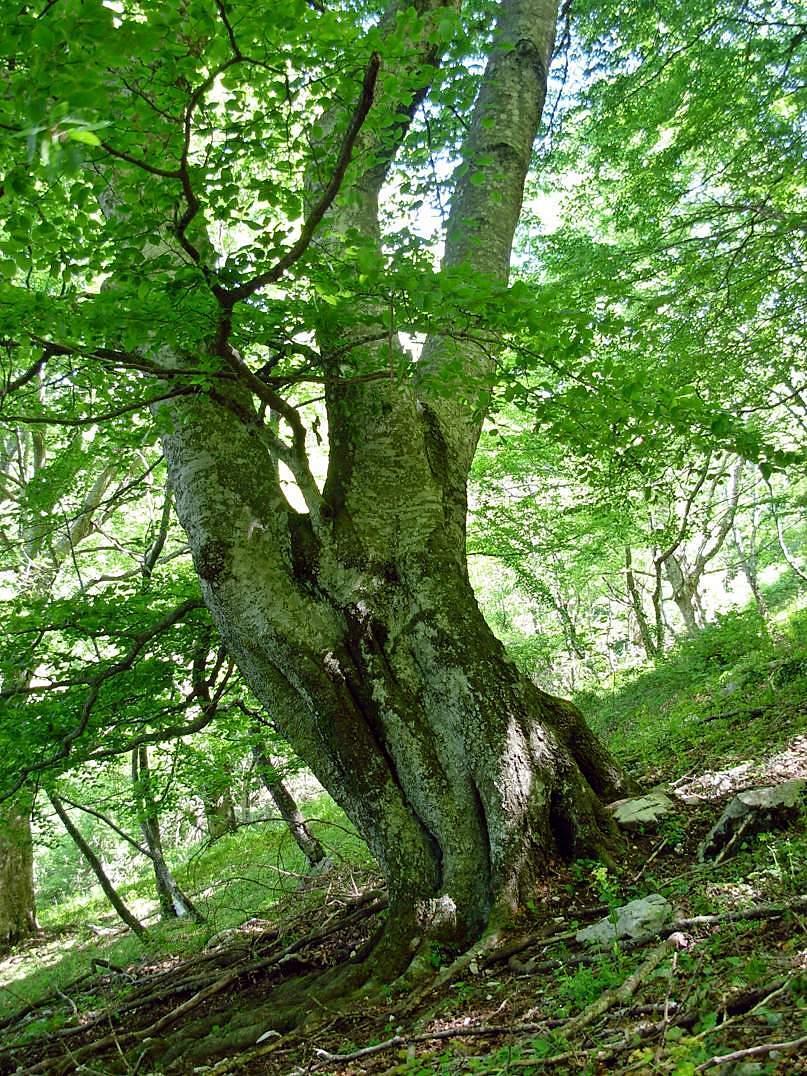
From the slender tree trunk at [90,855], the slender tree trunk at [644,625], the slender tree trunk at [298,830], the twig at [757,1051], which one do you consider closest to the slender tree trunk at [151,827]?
the slender tree trunk at [90,855]

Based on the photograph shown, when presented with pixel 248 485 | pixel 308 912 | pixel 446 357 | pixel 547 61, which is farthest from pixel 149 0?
pixel 308 912

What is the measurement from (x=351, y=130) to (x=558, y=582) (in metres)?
12.3

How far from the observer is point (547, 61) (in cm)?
598

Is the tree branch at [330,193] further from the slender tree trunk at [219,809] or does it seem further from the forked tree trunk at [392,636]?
the slender tree trunk at [219,809]

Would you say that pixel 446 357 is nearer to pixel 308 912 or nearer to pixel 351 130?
pixel 351 130

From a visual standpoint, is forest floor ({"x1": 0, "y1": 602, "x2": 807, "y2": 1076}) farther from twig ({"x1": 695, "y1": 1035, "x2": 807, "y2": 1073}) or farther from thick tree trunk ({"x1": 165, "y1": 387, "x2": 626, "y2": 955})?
thick tree trunk ({"x1": 165, "y1": 387, "x2": 626, "y2": 955})

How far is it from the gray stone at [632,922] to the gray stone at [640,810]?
868 mm

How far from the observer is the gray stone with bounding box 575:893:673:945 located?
277cm

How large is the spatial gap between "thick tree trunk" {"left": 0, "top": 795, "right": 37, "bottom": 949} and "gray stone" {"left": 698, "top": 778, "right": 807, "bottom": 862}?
10736mm

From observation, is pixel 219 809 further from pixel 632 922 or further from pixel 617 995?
pixel 617 995

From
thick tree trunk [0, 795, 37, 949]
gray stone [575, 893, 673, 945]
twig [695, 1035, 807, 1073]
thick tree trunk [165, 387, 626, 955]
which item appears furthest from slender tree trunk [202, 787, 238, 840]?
twig [695, 1035, 807, 1073]

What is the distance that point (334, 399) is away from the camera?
459 centimetres

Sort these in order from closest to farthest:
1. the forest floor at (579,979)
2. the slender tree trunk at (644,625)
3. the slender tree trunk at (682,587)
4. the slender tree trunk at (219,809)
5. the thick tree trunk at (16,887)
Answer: the forest floor at (579,979)
the slender tree trunk at (219,809)
the thick tree trunk at (16,887)
the slender tree trunk at (644,625)
the slender tree trunk at (682,587)

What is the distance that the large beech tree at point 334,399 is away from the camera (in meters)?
2.78
